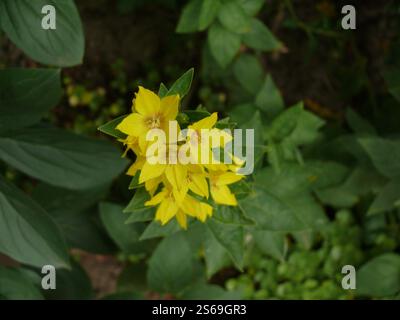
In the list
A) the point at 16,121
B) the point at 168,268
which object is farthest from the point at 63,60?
the point at 168,268

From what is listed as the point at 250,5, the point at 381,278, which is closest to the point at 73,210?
the point at 250,5

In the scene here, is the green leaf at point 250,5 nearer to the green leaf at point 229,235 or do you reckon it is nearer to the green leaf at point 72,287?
the green leaf at point 229,235

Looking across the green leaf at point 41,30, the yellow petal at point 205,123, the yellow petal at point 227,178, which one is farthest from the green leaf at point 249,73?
the yellow petal at point 205,123

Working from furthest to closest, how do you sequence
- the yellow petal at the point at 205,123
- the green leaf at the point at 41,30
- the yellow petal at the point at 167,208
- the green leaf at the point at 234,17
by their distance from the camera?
the green leaf at the point at 234,17 → the green leaf at the point at 41,30 → the yellow petal at the point at 167,208 → the yellow petal at the point at 205,123

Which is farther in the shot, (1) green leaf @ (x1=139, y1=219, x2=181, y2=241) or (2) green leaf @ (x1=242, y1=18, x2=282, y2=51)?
(2) green leaf @ (x1=242, y1=18, x2=282, y2=51)

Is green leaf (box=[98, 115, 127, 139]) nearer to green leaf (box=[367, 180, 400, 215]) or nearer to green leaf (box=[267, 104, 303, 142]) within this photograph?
green leaf (box=[267, 104, 303, 142])

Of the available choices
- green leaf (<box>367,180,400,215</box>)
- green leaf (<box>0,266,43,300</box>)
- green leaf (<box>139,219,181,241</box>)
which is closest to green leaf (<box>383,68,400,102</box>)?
green leaf (<box>367,180,400,215</box>)

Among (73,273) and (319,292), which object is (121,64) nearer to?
(73,273)

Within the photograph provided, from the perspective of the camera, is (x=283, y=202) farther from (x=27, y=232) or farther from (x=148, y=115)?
(x=27, y=232)
